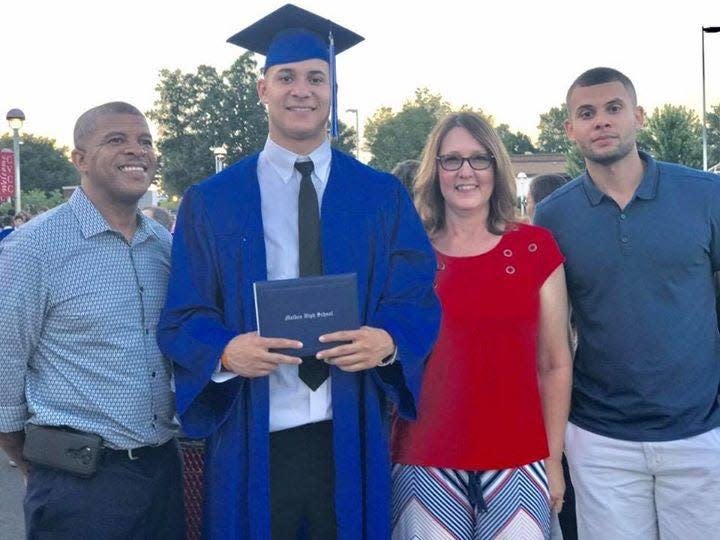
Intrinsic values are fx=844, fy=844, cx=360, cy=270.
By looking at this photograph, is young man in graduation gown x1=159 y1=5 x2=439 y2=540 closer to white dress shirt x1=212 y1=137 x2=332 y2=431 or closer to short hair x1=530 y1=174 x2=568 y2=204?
white dress shirt x1=212 y1=137 x2=332 y2=431

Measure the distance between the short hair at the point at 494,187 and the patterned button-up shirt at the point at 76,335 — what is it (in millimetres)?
1037

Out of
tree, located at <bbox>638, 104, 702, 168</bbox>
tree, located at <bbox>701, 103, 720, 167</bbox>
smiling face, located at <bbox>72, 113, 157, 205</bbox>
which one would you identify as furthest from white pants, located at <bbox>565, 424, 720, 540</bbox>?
tree, located at <bbox>701, 103, 720, 167</bbox>

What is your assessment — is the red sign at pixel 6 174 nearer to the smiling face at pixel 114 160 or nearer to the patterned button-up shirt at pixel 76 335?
the smiling face at pixel 114 160

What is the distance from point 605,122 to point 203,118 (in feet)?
166

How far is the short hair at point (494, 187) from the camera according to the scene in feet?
9.65

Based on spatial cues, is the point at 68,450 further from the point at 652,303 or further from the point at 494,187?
the point at 652,303

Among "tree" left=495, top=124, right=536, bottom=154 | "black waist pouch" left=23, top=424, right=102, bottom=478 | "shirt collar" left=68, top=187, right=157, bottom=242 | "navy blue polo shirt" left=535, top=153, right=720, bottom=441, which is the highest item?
"tree" left=495, top=124, right=536, bottom=154

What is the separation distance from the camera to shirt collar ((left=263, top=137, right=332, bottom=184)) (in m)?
2.79

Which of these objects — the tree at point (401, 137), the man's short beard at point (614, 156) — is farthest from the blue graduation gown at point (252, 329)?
the tree at point (401, 137)

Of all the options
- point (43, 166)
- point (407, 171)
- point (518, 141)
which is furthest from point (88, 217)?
point (518, 141)

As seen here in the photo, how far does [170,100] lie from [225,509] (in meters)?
52.9

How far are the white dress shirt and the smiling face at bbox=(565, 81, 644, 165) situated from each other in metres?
1.08

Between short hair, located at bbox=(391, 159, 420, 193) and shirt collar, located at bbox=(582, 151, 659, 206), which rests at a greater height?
short hair, located at bbox=(391, 159, 420, 193)

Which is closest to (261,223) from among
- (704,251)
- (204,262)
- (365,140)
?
(204,262)
